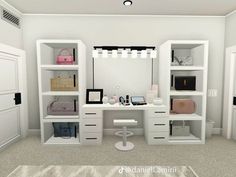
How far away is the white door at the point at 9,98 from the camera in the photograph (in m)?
2.95

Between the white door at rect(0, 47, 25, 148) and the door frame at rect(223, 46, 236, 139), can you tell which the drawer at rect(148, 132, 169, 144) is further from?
the white door at rect(0, 47, 25, 148)

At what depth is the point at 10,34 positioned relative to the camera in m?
3.15

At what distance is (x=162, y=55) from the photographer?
3404mm

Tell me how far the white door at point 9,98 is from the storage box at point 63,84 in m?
0.74

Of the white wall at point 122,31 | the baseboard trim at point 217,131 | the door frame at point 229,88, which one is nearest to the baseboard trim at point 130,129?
the white wall at point 122,31

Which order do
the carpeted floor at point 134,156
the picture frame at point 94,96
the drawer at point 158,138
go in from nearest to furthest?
the carpeted floor at point 134,156
the drawer at point 158,138
the picture frame at point 94,96

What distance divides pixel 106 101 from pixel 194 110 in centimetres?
187

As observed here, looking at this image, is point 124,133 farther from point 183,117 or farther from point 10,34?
point 10,34

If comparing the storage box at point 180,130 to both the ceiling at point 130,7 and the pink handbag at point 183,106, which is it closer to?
the pink handbag at point 183,106

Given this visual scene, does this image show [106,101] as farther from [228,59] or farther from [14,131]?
[228,59]

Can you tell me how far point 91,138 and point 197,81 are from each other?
2469 millimetres

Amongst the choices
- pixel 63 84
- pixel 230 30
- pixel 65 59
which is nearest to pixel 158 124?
pixel 63 84

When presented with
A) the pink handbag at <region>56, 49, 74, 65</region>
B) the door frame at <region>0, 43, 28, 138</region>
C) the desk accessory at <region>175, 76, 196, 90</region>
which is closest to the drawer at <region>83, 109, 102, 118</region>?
the pink handbag at <region>56, 49, 74, 65</region>

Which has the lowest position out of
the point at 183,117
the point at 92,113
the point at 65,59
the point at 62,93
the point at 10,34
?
the point at 183,117
